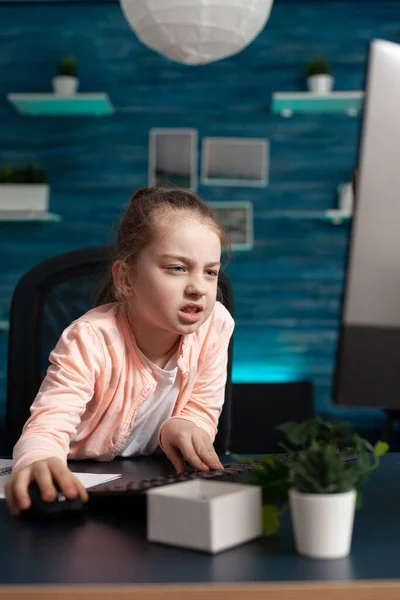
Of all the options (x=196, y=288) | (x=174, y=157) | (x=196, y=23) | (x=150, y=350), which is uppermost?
(x=196, y=23)

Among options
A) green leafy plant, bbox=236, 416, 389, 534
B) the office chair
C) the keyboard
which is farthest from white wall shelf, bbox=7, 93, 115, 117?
green leafy plant, bbox=236, 416, 389, 534

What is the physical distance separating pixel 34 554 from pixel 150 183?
3430 mm

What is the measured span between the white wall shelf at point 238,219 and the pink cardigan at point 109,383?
8.36 feet

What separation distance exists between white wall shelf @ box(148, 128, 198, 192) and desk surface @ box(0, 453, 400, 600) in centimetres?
332

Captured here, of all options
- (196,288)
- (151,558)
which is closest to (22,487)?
(151,558)

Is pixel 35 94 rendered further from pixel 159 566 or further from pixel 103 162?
pixel 159 566

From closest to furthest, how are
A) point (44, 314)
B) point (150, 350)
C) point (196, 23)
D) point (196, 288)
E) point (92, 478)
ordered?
1. point (92, 478)
2. point (196, 288)
3. point (150, 350)
4. point (44, 314)
5. point (196, 23)

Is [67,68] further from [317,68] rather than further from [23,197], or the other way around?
[317,68]

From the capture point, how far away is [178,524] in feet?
2.02

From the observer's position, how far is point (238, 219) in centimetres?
Result: 394

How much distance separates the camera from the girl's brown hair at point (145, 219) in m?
1.31

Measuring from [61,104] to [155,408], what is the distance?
9.09ft

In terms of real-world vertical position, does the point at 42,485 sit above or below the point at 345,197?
below

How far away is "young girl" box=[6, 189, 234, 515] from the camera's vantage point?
110cm
